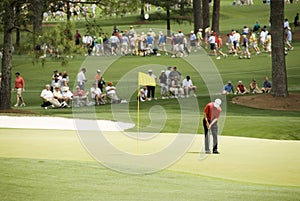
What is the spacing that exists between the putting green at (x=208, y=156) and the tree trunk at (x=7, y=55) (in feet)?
28.1

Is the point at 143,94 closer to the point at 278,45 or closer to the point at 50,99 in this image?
the point at 50,99

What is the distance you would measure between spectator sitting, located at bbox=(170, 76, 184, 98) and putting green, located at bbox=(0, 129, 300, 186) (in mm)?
14728

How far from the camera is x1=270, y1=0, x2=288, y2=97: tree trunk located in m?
36.9

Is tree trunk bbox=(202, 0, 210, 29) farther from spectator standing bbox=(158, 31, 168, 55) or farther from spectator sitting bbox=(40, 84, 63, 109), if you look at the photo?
spectator sitting bbox=(40, 84, 63, 109)

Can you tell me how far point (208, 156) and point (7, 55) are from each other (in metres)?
15.6

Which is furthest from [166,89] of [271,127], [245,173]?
[245,173]

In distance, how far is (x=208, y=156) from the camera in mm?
20797

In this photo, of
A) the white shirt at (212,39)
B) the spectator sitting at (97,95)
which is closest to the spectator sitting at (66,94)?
the spectator sitting at (97,95)

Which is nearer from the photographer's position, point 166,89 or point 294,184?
point 294,184

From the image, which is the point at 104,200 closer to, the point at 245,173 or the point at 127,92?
the point at 245,173

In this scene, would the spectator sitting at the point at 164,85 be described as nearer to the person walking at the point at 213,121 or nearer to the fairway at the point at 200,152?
the fairway at the point at 200,152

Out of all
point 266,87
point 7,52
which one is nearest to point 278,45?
point 266,87

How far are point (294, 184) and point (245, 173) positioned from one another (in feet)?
4.48

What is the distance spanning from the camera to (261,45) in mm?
60344
